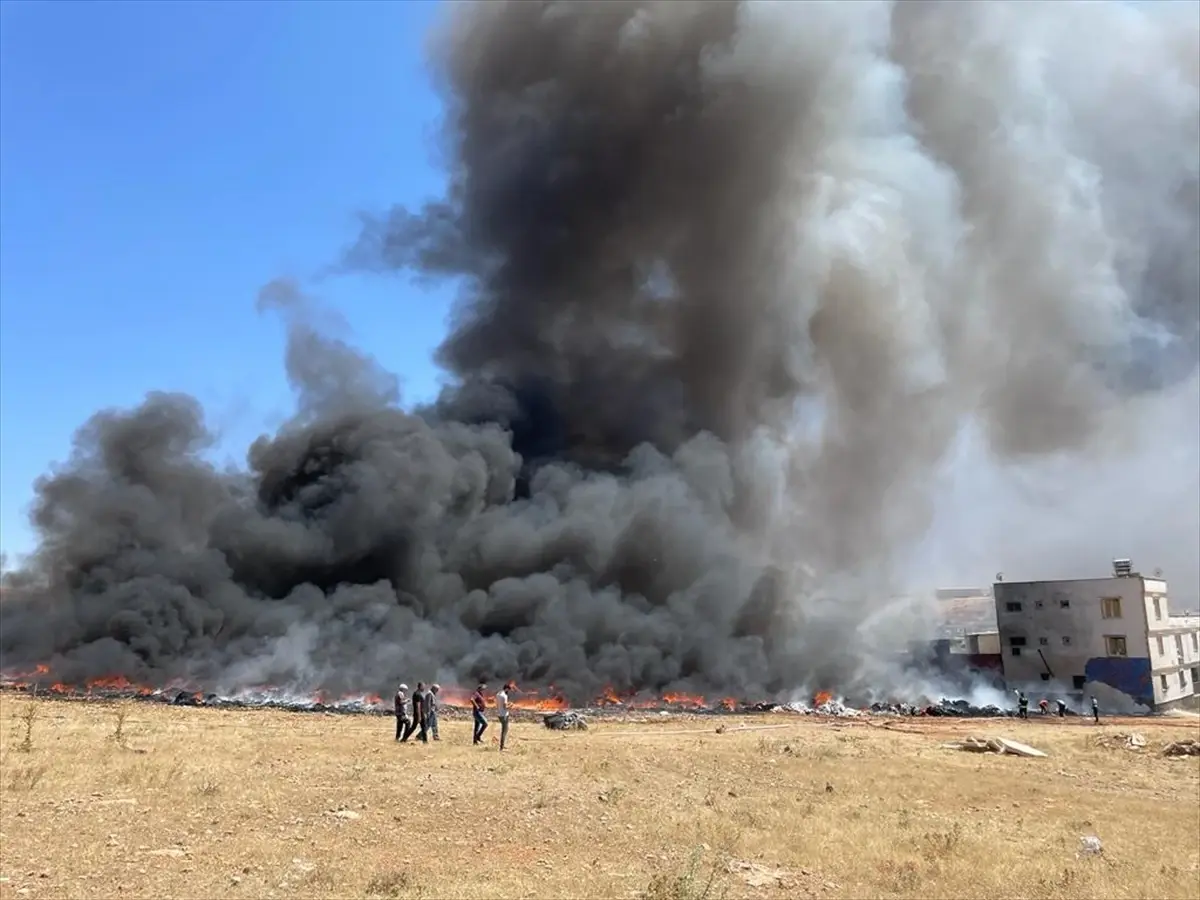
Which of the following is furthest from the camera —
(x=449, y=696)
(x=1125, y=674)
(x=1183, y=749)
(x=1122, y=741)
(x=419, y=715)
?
(x=1125, y=674)

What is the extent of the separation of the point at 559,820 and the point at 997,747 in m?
18.6

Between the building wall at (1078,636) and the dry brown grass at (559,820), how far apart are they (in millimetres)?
30250

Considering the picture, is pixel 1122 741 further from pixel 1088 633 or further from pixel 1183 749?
pixel 1088 633

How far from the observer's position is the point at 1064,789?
2086cm

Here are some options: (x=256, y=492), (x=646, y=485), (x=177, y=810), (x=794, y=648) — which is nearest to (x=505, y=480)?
(x=646, y=485)

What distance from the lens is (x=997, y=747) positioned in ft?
91.5

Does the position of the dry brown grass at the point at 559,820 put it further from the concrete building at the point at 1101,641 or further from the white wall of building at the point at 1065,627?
the white wall of building at the point at 1065,627

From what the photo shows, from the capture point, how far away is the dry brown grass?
Result: 11.1 meters

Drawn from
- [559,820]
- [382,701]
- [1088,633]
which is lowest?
[559,820]

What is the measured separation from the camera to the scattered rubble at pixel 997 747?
27328mm

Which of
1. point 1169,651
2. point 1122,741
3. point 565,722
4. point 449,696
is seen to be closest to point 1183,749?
point 1122,741

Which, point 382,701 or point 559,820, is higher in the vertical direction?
point 382,701

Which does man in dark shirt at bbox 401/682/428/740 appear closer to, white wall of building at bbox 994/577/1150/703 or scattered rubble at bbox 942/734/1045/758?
scattered rubble at bbox 942/734/1045/758

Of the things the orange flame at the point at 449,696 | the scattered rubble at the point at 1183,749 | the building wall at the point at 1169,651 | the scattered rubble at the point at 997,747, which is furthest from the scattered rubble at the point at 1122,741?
the building wall at the point at 1169,651
